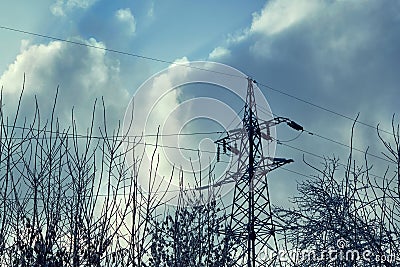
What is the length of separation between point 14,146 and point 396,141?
3.26 metres

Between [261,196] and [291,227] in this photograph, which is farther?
[261,196]

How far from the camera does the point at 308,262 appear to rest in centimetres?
784

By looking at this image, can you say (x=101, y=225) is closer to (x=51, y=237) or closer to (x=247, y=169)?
(x=51, y=237)

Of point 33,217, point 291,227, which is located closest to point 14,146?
point 33,217

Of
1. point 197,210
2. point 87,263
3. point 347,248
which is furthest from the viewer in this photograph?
point 197,210

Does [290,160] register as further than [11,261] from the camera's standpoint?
Yes

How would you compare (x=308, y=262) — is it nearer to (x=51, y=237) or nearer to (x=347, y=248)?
(x=347, y=248)

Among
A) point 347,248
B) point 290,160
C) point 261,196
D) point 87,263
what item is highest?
point 290,160

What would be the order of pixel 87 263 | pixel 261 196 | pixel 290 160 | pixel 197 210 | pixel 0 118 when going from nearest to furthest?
pixel 87 263 < pixel 0 118 < pixel 197 210 < pixel 261 196 < pixel 290 160

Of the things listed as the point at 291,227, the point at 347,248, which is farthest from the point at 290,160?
the point at 347,248

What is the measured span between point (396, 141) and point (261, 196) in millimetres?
6782

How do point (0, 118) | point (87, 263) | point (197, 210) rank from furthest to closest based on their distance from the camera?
1. point (197, 210)
2. point (0, 118)
3. point (87, 263)

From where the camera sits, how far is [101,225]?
470 cm

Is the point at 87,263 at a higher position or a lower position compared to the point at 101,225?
lower
